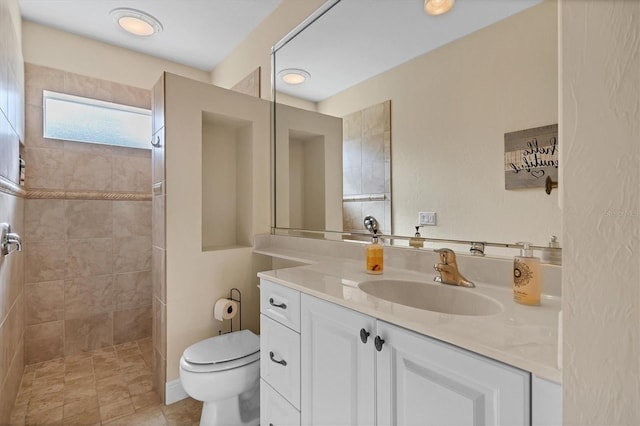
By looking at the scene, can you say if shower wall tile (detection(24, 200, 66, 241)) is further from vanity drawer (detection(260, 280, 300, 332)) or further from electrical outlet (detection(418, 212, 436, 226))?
electrical outlet (detection(418, 212, 436, 226))

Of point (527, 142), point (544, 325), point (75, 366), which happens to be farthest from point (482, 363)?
point (75, 366)

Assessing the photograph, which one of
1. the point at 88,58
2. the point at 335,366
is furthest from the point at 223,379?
the point at 88,58

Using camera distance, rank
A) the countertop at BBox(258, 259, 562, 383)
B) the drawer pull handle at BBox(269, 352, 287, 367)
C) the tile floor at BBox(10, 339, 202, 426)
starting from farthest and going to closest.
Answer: the tile floor at BBox(10, 339, 202, 426), the drawer pull handle at BBox(269, 352, 287, 367), the countertop at BBox(258, 259, 562, 383)

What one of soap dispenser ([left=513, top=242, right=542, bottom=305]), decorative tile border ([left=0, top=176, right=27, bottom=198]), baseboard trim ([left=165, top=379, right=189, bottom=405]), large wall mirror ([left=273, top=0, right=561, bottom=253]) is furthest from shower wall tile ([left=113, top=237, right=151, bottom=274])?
soap dispenser ([left=513, top=242, right=542, bottom=305])

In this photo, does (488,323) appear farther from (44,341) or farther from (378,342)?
(44,341)

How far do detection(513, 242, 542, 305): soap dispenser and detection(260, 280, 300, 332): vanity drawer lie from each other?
2.35 feet

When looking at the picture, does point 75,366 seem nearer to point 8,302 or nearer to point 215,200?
point 8,302

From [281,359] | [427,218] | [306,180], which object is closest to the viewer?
[281,359]

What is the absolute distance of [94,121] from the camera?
8.13 feet

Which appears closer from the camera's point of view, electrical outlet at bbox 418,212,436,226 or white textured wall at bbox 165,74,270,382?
electrical outlet at bbox 418,212,436,226

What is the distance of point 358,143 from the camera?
159 cm

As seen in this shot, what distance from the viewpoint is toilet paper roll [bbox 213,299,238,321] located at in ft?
6.09

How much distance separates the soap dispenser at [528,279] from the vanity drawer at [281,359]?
0.74 meters

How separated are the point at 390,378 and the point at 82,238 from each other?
265 cm
